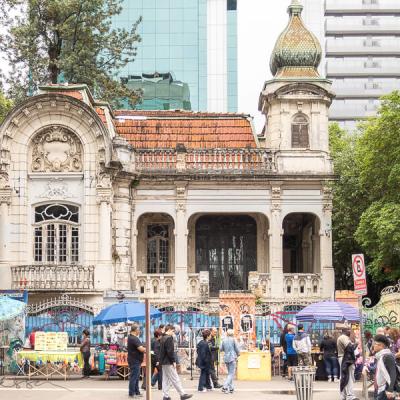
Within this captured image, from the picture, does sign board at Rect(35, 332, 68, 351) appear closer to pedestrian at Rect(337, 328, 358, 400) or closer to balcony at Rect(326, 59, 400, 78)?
pedestrian at Rect(337, 328, 358, 400)

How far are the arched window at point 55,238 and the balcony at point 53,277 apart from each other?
2.81ft

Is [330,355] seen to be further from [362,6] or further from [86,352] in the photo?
[362,6]

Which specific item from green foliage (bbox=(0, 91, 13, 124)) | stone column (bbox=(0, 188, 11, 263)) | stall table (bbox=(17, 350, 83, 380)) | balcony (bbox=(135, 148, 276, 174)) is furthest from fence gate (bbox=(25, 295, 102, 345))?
green foliage (bbox=(0, 91, 13, 124))

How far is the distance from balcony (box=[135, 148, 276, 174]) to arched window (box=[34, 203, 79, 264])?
150 inches

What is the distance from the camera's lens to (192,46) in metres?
119

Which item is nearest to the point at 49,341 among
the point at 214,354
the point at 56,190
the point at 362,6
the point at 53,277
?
the point at 214,354

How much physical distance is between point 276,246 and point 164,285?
4.48 meters

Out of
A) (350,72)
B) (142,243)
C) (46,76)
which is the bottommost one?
(142,243)

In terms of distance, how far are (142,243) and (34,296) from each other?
632cm

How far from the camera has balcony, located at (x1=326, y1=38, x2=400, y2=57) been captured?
315 feet

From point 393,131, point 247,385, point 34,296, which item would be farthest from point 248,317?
point 393,131

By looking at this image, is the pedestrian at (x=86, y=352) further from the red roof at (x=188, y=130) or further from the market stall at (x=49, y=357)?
the red roof at (x=188, y=130)

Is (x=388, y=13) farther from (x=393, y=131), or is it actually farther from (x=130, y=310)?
(x=130, y=310)

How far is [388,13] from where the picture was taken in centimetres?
9669
